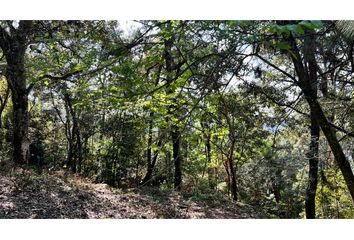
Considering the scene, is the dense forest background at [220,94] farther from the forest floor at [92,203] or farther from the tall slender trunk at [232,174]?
the forest floor at [92,203]

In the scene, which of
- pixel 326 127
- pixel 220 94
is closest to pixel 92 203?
pixel 220 94

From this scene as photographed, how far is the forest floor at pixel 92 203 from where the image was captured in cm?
234

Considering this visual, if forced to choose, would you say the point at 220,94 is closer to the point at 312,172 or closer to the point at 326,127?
the point at 326,127

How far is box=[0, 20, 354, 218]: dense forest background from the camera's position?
6.84ft

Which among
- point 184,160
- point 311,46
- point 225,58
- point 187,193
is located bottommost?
point 187,193

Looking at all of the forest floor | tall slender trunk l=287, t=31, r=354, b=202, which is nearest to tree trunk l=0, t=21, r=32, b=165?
the forest floor

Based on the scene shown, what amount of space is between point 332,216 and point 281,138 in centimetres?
74

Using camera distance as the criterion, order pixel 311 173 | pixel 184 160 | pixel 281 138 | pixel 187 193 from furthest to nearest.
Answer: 1. pixel 184 160
2. pixel 187 193
3. pixel 281 138
4. pixel 311 173

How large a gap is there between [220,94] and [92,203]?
123 cm

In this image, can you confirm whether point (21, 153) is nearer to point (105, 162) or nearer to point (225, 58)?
point (105, 162)

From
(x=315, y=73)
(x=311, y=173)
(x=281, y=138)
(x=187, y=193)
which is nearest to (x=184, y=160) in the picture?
(x=187, y=193)
